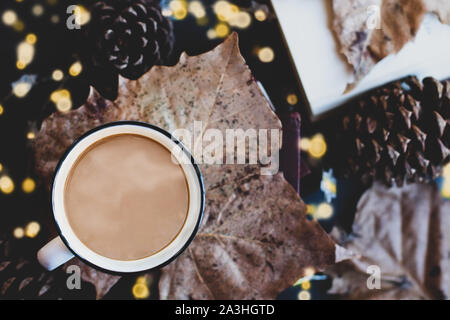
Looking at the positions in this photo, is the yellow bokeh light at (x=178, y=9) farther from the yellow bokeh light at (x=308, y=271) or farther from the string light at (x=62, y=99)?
the yellow bokeh light at (x=308, y=271)

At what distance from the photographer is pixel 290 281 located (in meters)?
0.59

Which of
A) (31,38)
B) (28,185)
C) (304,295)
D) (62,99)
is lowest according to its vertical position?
(304,295)

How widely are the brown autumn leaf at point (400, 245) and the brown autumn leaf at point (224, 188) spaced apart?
0.37 ft

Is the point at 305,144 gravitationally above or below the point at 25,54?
below

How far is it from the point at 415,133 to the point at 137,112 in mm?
404

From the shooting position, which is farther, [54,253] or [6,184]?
[6,184]

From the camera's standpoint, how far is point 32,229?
61cm

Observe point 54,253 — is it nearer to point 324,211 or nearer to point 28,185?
point 28,185

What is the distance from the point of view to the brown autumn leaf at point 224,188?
0.57 m

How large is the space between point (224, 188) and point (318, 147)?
0.18m

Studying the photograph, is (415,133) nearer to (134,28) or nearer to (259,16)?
(259,16)

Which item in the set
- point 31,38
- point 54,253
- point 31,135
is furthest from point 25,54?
point 54,253
